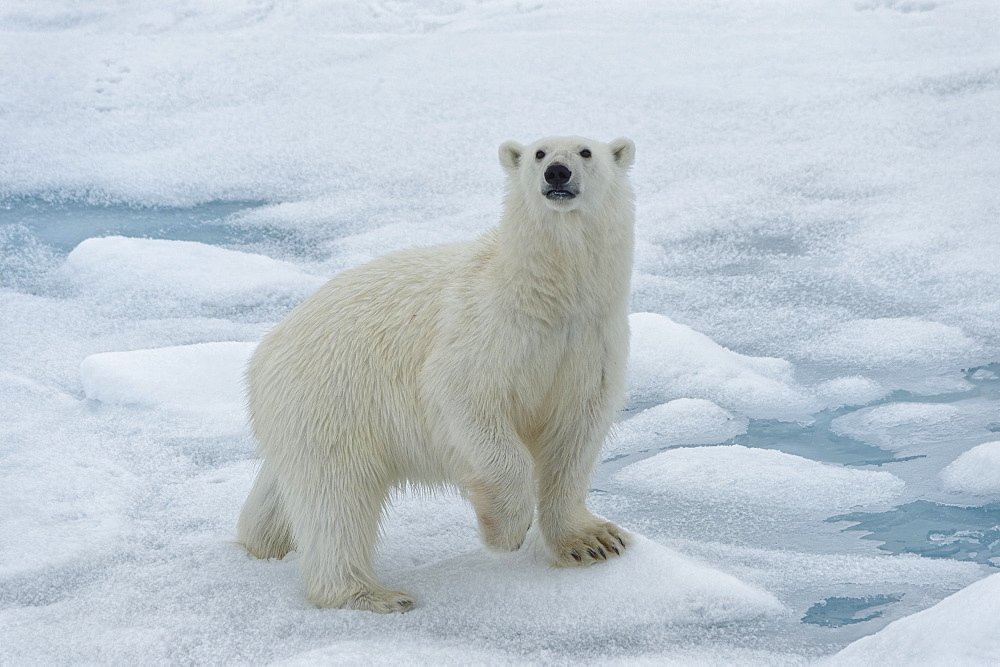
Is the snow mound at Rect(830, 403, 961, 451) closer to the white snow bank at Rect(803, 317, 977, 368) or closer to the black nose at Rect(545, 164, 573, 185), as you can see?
the white snow bank at Rect(803, 317, 977, 368)

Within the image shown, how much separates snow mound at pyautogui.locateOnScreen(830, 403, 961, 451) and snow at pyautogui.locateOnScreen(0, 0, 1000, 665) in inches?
0.7

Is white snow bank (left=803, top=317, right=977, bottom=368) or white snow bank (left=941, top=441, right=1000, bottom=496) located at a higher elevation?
white snow bank (left=803, top=317, right=977, bottom=368)

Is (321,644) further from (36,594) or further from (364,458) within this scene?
(36,594)

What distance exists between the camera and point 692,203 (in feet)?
23.1

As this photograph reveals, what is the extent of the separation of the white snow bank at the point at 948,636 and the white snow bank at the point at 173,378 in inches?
116

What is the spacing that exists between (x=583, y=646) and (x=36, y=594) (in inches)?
67.8

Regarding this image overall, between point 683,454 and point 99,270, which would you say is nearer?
point 683,454

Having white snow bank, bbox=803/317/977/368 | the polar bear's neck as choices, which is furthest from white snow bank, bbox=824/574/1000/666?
white snow bank, bbox=803/317/977/368

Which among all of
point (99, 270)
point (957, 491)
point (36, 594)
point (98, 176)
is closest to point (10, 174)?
point (98, 176)

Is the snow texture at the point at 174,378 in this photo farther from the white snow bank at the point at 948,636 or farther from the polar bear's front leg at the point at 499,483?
the white snow bank at the point at 948,636

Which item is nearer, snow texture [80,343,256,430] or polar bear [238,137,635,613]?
polar bear [238,137,635,613]

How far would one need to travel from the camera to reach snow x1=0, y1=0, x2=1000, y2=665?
3.26 metres

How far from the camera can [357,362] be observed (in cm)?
338

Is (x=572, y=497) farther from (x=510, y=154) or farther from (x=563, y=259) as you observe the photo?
(x=510, y=154)
